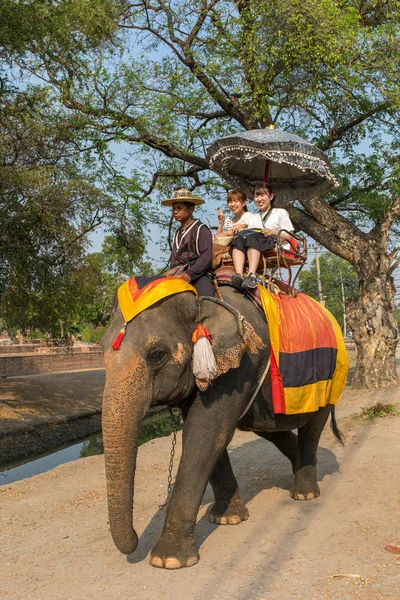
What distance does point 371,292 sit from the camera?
1569cm

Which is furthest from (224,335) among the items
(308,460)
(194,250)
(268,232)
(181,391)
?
(308,460)

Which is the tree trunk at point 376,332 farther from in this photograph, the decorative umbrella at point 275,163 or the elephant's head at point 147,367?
the elephant's head at point 147,367

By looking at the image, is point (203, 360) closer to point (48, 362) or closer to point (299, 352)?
point (299, 352)

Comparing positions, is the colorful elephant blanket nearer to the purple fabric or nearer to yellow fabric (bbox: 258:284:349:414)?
yellow fabric (bbox: 258:284:349:414)

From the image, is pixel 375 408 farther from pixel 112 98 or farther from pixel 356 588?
pixel 112 98

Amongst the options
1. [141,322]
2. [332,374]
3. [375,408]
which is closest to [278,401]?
[332,374]

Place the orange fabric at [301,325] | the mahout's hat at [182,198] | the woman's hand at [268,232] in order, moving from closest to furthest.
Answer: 1. the mahout's hat at [182,198]
2. the orange fabric at [301,325]
3. the woman's hand at [268,232]

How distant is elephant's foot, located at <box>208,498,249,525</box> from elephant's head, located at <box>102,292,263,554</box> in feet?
5.05

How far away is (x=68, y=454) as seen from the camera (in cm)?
1402

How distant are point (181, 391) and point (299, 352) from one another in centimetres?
153

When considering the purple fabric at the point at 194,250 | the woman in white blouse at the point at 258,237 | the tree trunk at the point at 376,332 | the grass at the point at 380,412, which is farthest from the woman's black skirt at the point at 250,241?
the tree trunk at the point at 376,332

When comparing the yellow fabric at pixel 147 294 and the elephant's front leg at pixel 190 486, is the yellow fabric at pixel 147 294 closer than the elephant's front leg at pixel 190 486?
Yes

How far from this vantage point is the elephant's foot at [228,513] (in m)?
5.72

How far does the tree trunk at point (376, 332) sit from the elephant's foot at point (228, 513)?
10644 millimetres
